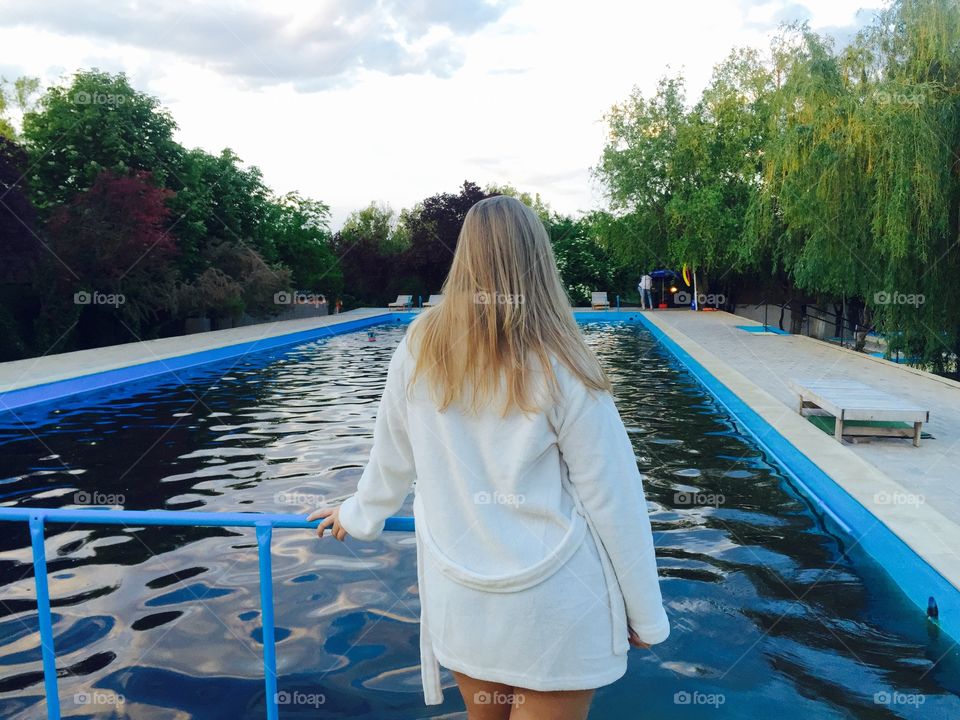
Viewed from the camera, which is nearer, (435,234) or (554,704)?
(554,704)

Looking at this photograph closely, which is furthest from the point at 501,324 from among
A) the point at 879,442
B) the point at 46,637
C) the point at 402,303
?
the point at 402,303

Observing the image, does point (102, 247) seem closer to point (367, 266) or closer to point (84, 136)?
point (84, 136)

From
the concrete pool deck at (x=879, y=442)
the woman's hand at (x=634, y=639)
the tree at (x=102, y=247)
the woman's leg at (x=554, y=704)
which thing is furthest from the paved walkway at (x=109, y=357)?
the woman's hand at (x=634, y=639)

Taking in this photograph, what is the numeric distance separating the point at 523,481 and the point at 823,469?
15.7 feet

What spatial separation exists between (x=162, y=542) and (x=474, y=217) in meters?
4.38

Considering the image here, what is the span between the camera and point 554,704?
151 centimetres

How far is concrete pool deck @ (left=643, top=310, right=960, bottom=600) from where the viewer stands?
4227mm

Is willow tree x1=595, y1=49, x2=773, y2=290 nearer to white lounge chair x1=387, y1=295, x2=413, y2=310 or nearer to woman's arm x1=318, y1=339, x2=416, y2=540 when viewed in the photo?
white lounge chair x1=387, y1=295, x2=413, y2=310

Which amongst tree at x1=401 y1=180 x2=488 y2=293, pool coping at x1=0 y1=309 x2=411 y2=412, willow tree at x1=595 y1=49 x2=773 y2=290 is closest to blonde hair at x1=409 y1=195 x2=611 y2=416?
pool coping at x1=0 y1=309 x2=411 y2=412

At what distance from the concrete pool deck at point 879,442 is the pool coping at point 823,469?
1 centimetres

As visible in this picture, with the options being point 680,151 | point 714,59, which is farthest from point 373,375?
point 714,59

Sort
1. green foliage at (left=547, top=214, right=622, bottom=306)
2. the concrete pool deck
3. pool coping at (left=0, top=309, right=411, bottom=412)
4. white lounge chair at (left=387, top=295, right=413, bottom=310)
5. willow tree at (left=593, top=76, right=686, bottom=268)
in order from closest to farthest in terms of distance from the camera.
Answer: the concrete pool deck, pool coping at (left=0, top=309, right=411, bottom=412), willow tree at (left=593, top=76, right=686, bottom=268), white lounge chair at (left=387, top=295, right=413, bottom=310), green foliage at (left=547, top=214, right=622, bottom=306)

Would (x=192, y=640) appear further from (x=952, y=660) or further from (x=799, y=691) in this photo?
(x=952, y=660)

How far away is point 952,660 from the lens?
3.38m
